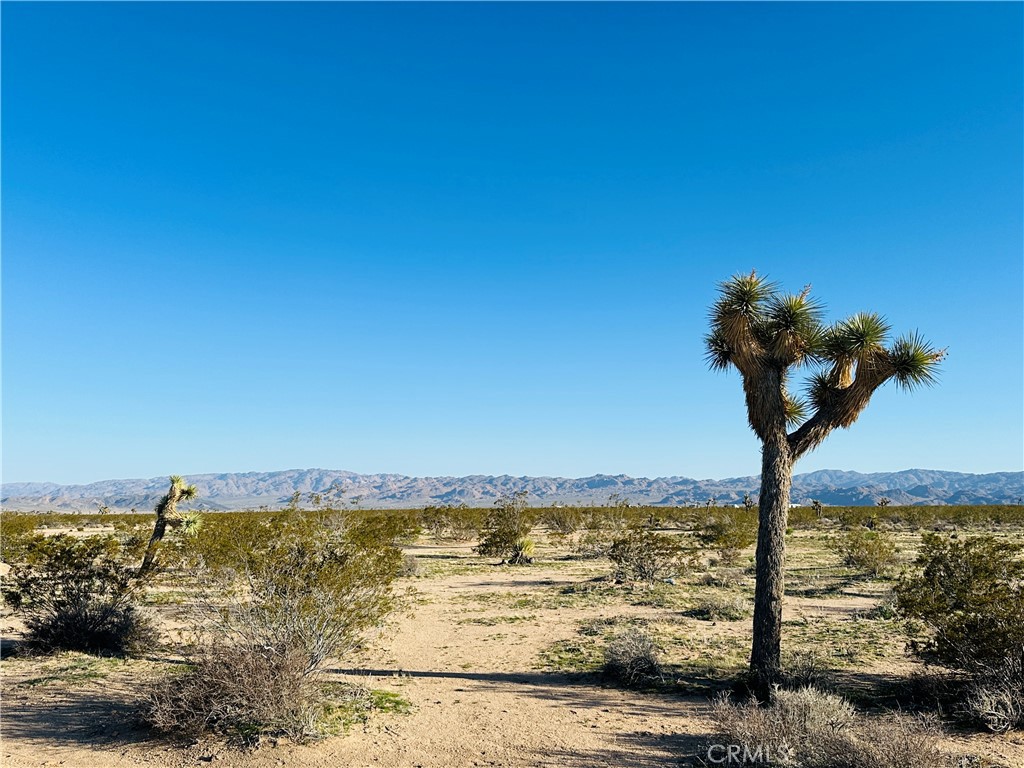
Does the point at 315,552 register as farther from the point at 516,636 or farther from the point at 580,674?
the point at 516,636

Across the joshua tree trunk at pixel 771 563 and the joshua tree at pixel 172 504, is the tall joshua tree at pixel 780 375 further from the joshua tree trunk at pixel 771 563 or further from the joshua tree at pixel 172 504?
the joshua tree at pixel 172 504

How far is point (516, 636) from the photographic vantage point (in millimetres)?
13539

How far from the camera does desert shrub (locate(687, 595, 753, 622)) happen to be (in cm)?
1472

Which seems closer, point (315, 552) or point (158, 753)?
point (158, 753)

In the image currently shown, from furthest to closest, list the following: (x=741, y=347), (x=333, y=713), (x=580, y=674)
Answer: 1. (x=580, y=674)
2. (x=741, y=347)
3. (x=333, y=713)

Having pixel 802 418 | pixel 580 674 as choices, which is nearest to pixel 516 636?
pixel 580 674

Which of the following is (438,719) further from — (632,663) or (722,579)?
(722,579)

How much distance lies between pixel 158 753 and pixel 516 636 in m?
7.96

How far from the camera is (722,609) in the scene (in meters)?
15.2

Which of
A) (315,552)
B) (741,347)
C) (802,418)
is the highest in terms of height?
(741,347)

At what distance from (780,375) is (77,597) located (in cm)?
1369

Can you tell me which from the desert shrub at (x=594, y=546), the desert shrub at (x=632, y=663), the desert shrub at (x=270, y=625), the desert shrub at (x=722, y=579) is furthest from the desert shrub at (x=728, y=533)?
the desert shrub at (x=270, y=625)

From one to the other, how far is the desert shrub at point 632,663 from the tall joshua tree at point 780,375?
170cm

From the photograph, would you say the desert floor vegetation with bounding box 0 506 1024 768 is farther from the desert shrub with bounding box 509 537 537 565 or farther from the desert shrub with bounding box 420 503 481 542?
the desert shrub with bounding box 420 503 481 542
